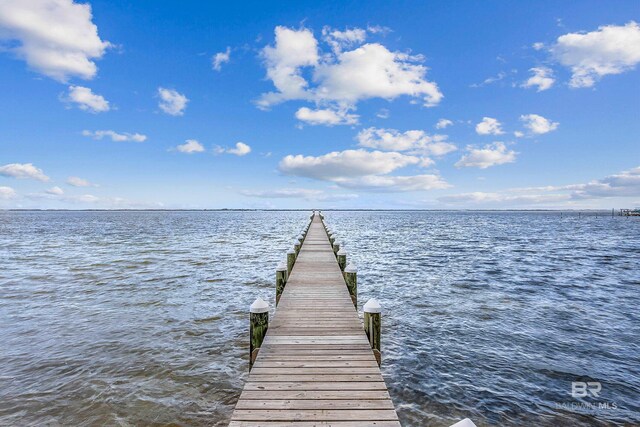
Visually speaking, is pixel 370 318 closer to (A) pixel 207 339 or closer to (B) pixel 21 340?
(A) pixel 207 339

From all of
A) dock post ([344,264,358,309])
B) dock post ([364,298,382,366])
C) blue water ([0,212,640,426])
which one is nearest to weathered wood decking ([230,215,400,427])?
dock post ([364,298,382,366])

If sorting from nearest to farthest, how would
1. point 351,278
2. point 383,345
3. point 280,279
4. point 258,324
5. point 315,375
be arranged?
1. point 315,375
2. point 258,324
3. point 383,345
4. point 351,278
5. point 280,279

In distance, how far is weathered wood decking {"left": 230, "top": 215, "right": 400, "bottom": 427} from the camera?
394 centimetres

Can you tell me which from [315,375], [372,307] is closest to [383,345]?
[372,307]

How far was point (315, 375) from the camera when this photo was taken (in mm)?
4891

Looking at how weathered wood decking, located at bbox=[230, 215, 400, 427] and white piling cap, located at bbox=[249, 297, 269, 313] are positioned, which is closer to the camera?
weathered wood decking, located at bbox=[230, 215, 400, 427]

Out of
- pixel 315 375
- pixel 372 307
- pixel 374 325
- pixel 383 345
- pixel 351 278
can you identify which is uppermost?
pixel 372 307

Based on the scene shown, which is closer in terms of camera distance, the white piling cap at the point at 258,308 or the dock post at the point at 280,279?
the white piling cap at the point at 258,308

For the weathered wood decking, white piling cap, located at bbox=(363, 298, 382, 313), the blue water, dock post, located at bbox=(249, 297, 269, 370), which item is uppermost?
white piling cap, located at bbox=(363, 298, 382, 313)

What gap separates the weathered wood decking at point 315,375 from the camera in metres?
3.94

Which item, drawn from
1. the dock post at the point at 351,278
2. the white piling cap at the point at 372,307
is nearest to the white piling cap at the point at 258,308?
the white piling cap at the point at 372,307

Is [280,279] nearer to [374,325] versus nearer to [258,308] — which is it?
[258,308]

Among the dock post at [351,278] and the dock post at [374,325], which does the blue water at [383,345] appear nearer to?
the dock post at [374,325]

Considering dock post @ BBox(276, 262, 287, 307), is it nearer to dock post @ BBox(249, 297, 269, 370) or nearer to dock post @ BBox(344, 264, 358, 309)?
dock post @ BBox(344, 264, 358, 309)
